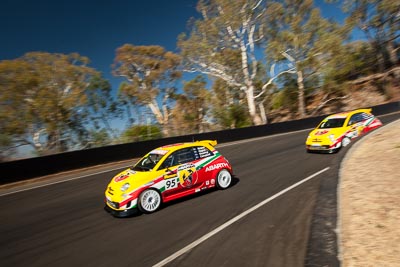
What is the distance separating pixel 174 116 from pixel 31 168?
30672 mm

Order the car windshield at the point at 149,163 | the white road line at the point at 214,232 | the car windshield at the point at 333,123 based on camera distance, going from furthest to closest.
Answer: the car windshield at the point at 333,123, the car windshield at the point at 149,163, the white road line at the point at 214,232

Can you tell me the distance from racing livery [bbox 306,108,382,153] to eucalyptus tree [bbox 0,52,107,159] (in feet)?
54.0

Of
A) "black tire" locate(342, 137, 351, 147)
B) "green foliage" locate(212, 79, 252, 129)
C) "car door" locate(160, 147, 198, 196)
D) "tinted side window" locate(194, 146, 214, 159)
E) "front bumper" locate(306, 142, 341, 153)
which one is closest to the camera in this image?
"car door" locate(160, 147, 198, 196)

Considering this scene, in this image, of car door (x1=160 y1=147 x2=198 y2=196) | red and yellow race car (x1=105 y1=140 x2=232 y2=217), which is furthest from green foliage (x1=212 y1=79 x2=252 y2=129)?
car door (x1=160 y1=147 x2=198 y2=196)

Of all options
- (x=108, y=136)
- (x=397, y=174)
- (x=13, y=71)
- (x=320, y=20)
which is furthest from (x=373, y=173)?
(x=320, y=20)

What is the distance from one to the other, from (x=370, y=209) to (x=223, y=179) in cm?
409

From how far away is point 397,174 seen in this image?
6613 mm

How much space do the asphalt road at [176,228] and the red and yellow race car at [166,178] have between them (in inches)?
11.1

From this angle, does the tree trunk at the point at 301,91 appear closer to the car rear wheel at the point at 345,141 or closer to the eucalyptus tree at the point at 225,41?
the eucalyptus tree at the point at 225,41

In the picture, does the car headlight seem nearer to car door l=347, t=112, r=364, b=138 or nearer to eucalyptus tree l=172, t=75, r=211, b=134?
car door l=347, t=112, r=364, b=138

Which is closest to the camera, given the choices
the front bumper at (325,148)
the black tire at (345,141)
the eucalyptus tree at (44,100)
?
the front bumper at (325,148)

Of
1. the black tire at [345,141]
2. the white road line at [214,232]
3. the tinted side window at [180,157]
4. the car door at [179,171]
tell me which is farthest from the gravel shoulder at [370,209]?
the tinted side window at [180,157]

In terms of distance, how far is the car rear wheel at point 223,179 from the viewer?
27.0 ft

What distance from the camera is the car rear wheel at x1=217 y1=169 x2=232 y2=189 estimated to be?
8.22m
